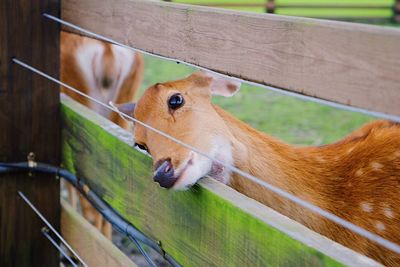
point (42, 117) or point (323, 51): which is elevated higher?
point (323, 51)

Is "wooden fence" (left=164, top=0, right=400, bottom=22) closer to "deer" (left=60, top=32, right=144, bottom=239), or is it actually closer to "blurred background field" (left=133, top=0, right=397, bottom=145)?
"blurred background field" (left=133, top=0, right=397, bottom=145)

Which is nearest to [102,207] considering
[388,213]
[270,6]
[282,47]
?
[388,213]

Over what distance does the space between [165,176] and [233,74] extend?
39 cm

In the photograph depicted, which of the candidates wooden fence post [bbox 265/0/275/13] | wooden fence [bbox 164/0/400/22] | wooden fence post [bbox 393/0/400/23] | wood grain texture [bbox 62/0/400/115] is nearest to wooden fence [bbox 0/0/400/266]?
wood grain texture [bbox 62/0/400/115]

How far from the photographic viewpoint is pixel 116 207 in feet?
9.61

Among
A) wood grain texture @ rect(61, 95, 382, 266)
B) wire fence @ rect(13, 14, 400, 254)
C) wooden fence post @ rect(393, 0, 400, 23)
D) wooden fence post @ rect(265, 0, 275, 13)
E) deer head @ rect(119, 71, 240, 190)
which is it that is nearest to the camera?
wire fence @ rect(13, 14, 400, 254)

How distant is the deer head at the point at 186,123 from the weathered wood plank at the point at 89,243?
47cm

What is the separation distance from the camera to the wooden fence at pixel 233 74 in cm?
163

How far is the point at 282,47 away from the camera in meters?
1.87

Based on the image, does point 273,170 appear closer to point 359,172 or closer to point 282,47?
point 359,172

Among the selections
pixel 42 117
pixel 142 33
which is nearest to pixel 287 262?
pixel 142 33

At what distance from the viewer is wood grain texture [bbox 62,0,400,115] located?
1.57 metres

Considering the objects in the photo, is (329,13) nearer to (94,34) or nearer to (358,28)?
(94,34)

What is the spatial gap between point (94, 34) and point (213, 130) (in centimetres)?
68
